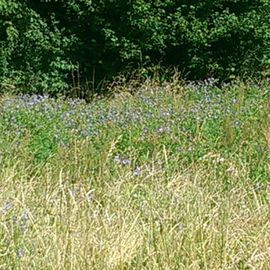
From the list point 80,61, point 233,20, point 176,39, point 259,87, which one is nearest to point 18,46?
point 80,61

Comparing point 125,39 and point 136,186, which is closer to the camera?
point 136,186

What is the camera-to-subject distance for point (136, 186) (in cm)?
424

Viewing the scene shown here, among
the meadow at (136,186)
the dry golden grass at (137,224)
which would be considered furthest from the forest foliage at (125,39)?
the dry golden grass at (137,224)

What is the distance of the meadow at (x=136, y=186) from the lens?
11.4 feet

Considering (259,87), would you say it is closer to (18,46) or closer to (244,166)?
(244,166)

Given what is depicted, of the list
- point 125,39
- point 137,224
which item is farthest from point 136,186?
point 125,39

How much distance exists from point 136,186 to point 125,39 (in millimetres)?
7671

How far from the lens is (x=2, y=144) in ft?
18.3

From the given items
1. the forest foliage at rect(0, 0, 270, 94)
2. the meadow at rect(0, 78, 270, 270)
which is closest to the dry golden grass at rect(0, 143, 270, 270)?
the meadow at rect(0, 78, 270, 270)

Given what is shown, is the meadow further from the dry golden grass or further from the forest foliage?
the forest foliage

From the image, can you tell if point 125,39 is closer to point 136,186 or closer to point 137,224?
point 136,186

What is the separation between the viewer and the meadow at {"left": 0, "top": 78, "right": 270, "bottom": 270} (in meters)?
3.47

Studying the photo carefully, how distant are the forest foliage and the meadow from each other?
14.1ft

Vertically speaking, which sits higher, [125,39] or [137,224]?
[137,224]
